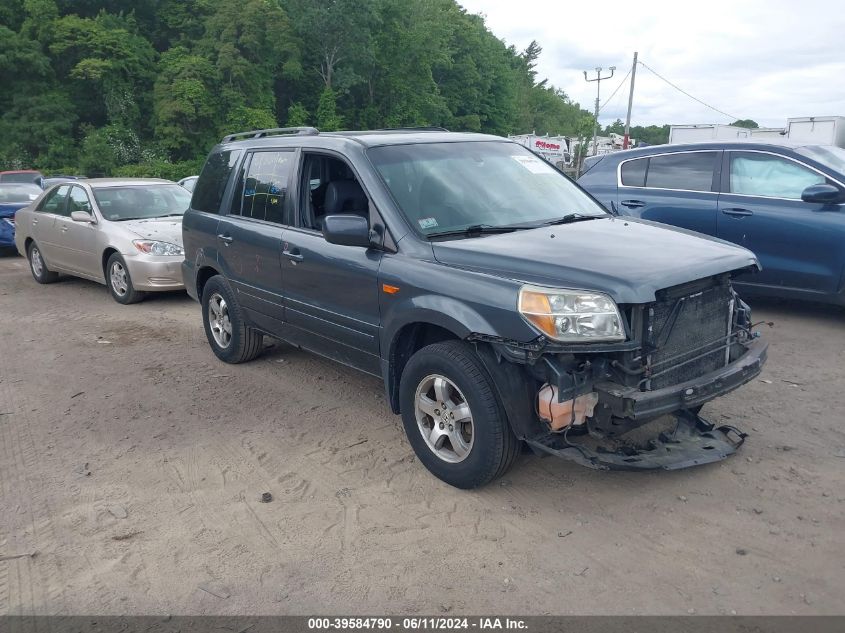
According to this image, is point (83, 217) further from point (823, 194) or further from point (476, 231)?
point (823, 194)

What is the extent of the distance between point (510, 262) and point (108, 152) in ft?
147

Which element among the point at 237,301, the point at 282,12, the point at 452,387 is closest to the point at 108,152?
the point at 282,12

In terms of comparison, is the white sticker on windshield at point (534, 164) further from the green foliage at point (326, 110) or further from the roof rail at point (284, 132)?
the green foliage at point (326, 110)

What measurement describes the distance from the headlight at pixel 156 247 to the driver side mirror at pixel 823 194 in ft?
23.5

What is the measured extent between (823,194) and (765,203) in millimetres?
535

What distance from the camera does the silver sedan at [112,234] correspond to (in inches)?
348

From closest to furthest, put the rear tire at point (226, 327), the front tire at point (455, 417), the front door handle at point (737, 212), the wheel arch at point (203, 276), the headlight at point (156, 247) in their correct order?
1. the front tire at point (455, 417)
2. the rear tire at point (226, 327)
3. the wheel arch at point (203, 276)
4. the front door handle at point (737, 212)
5. the headlight at point (156, 247)

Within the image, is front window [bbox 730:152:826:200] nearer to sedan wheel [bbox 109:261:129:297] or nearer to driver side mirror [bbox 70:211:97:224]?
sedan wheel [bbox 109:261:129:297]

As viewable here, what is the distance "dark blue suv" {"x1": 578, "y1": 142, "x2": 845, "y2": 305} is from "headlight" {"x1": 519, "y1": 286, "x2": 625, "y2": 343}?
425cm

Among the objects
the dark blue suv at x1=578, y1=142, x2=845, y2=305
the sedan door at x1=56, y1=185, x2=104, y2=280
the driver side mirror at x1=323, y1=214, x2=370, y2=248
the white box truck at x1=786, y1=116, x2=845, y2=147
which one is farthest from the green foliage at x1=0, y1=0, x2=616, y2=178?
the driver side mirror at x1=323, y1=214, x2=370, y2=248

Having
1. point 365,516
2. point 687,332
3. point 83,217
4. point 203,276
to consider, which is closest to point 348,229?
point 365,516

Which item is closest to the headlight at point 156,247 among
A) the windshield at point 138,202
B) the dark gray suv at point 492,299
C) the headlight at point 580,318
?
the windshield at point 138,202

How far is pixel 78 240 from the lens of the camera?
9602 mm
